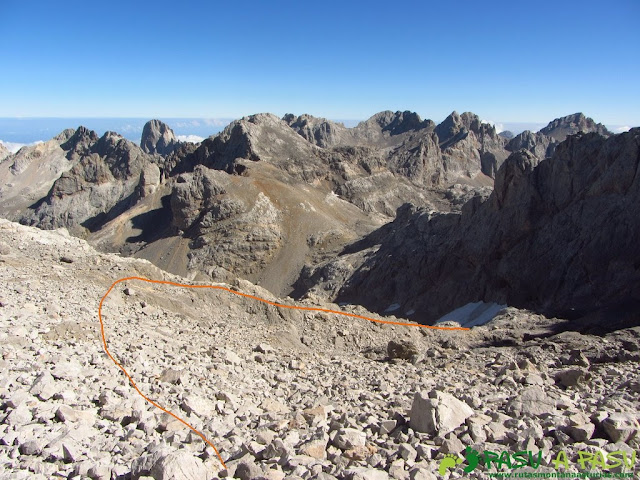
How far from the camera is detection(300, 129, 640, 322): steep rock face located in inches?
1243

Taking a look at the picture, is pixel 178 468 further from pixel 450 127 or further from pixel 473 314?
pixel 450 127

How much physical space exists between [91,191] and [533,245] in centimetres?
10389

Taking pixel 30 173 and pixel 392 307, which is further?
pixel 30 173

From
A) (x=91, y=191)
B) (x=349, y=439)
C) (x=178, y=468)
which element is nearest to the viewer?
(x=178, y=468)

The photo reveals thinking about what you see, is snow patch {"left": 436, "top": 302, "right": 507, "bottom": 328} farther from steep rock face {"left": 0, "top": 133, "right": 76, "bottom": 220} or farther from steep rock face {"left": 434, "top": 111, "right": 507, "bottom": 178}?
steep rock face {"left": 0, "top": 133, "right": 76, "bottom": 220}

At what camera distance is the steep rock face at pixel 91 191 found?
346ft

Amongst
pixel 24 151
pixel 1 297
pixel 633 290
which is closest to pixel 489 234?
pixel 633 290

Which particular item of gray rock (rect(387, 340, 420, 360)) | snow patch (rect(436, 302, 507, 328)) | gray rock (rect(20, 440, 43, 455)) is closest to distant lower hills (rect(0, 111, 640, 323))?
snow patch (rect(436, 302, 507, 328))

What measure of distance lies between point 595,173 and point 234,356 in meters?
33.9

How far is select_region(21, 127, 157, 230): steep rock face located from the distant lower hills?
0.36 metres

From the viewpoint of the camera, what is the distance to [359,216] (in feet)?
270

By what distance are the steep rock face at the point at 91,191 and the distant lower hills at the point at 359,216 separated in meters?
0.36

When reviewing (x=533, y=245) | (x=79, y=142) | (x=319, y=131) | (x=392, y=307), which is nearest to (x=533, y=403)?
(x=533, y=245)

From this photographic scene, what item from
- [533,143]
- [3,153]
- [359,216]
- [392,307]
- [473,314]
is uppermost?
[533,143]
